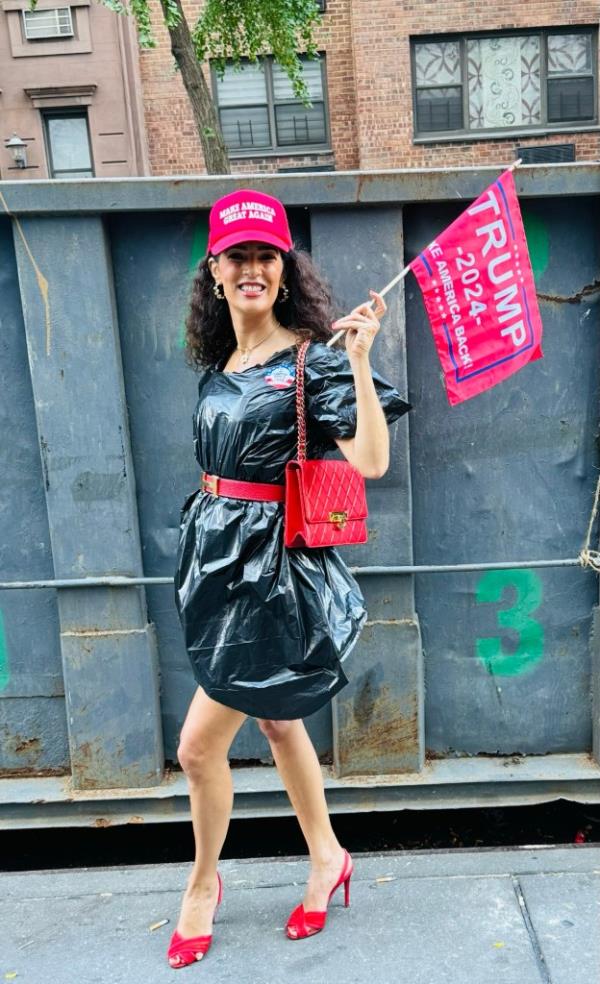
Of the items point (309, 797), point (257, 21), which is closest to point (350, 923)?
point (309, 797)

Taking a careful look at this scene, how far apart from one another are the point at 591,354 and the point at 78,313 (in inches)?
74.2

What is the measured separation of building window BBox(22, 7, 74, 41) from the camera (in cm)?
1338

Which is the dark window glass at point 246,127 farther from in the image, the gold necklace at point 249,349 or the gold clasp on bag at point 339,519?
the gold clasp on bag at point 339,519

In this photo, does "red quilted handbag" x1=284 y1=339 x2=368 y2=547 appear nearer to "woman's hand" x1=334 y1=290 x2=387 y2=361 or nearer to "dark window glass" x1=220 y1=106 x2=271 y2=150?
"woman's hand" x1=334 y1=290 x2=387 y2=361

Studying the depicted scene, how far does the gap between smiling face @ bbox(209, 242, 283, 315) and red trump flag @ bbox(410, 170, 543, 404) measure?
527 millimetres

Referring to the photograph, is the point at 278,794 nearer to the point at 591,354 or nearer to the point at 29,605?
the point at 29,605

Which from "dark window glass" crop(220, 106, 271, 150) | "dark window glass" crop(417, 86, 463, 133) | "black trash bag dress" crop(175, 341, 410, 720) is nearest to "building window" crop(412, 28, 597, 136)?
"dark window glass" crop(417, 86, 463, 133)

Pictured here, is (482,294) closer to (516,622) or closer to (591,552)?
(591,552)

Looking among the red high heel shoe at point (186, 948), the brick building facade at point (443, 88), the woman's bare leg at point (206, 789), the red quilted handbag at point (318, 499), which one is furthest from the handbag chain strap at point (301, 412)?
the brick building facade at point (443, 88)

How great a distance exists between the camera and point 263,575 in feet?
6.79

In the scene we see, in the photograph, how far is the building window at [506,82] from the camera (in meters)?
13.5

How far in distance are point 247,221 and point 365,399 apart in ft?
1.98

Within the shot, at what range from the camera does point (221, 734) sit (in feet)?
7.18

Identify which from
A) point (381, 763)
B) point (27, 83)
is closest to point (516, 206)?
point (381, 763)
